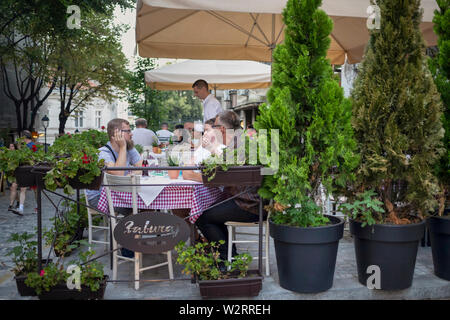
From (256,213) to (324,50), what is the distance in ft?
5.29

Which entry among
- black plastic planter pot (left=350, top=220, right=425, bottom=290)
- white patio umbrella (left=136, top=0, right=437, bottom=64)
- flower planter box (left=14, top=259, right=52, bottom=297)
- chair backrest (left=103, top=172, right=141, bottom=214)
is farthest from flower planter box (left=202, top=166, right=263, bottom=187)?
white patio umbrella (left=136, top=0, right=437, bottom=64)

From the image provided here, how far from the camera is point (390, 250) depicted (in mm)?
3457

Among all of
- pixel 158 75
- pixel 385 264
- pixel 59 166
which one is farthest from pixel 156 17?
pixel 385 264

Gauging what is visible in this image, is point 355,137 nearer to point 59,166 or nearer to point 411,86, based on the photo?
point 411,86

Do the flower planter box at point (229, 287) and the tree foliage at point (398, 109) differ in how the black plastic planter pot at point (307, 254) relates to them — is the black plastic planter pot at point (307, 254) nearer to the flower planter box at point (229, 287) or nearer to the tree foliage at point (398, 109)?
the flower planter box at point (229, 287)

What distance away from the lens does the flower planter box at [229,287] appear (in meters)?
3.34

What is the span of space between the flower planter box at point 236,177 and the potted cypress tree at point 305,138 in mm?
163

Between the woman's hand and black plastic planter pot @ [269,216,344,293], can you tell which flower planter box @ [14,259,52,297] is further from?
black plastic planter pot @ [269,216,344,293]

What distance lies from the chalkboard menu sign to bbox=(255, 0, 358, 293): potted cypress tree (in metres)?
0.79

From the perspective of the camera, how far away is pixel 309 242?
129 inches

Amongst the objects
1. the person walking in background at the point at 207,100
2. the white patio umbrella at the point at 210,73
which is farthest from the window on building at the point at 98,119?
the person walking in background at the point at 207,100

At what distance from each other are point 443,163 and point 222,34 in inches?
153

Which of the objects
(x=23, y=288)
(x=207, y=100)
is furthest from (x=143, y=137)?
(x=23, y=288)

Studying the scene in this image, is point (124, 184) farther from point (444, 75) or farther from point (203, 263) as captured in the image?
point (444, 75)
